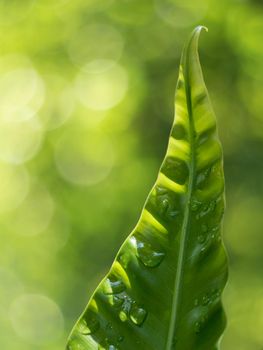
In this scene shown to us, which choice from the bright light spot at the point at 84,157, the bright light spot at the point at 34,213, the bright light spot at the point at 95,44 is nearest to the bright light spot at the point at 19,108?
the bright light spot at the point at 84,157

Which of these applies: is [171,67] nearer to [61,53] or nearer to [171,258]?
[61,53]

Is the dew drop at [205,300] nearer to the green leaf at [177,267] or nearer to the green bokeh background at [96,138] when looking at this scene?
the green leaf at [177,267]

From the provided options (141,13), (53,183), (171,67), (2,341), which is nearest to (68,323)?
(2,341)

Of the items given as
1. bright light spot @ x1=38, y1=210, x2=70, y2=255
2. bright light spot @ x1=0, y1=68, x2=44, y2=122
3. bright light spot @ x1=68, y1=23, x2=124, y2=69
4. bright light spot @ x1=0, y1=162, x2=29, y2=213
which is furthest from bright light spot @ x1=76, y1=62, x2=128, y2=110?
bright light spot @ x1=38, y1=210, x2=70, y2=255

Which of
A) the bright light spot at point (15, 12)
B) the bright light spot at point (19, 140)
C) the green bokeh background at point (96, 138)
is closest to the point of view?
the green bokeh background at point (96, 138)

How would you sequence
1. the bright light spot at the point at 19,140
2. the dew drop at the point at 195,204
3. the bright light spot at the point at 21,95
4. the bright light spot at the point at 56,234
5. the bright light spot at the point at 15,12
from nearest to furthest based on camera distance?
the dew drop at the point at 195,204, the bright light spot at the point at 15,12, the bright light spot at the point at 56,234, the bright light spot at the point at 19,140, the bright light spot at the point at 21,95

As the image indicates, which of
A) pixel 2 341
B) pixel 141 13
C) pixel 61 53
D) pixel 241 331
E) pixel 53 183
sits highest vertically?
pixel 141 13

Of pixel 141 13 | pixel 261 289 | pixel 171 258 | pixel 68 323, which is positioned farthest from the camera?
pixel 141 13
